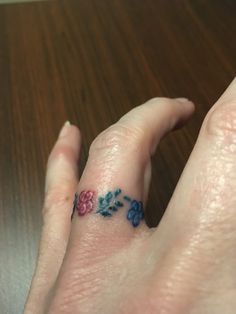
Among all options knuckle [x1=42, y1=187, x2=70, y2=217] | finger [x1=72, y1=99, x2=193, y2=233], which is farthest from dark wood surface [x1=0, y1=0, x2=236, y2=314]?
finger [x1=72, y1=99, x2=193, y2=233]

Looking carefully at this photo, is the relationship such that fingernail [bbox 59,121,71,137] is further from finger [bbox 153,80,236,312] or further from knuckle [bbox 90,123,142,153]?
finger [bbox 153,80,236,312]

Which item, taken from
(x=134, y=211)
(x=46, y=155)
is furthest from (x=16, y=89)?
(x=134, y=211)

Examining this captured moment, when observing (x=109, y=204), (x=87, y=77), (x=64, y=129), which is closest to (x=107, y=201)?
(x=109, y=204)

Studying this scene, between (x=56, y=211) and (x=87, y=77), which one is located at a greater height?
(x=87, y=77)

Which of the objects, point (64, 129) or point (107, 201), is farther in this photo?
point (64, 129)

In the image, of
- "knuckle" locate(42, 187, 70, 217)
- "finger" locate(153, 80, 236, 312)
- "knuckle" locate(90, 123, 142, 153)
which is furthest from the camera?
"knuckle" locate(42, 187, 70, 217)

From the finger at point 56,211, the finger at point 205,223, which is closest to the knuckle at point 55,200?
the finger at point 56,211

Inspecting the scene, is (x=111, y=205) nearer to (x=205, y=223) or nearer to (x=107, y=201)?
(x=107, y=201)

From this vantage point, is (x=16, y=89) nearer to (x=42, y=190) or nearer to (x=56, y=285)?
(x=42, y=190)
